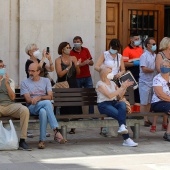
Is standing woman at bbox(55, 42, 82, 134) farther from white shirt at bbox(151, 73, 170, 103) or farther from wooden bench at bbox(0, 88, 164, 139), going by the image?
white shirt at bbox(151, 73, 170, 103)

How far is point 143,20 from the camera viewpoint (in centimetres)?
1538

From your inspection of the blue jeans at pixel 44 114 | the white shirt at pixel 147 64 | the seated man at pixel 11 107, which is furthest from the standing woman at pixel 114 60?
the seated man at pixel 11 107

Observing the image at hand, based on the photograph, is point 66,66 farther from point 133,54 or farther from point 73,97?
point 133,54

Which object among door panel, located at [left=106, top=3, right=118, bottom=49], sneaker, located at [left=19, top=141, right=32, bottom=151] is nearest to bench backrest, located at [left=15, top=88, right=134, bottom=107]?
sneaker, located at [left=19, top=141, right=32, bottom=151]

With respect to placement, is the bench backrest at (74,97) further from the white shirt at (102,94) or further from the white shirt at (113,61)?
the white shirt at (113,61)

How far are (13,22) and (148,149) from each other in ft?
14.3

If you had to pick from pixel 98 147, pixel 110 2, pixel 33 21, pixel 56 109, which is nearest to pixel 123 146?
pixel 98 147

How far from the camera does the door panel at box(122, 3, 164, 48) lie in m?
15.2

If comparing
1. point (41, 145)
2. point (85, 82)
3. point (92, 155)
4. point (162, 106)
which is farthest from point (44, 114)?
point (85, 82)

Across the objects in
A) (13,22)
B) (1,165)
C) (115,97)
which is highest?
(13,22)

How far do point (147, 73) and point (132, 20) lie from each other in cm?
265

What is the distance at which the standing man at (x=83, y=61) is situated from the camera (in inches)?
520

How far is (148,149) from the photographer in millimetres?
10711

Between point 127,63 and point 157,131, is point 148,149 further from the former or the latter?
point 127,63
